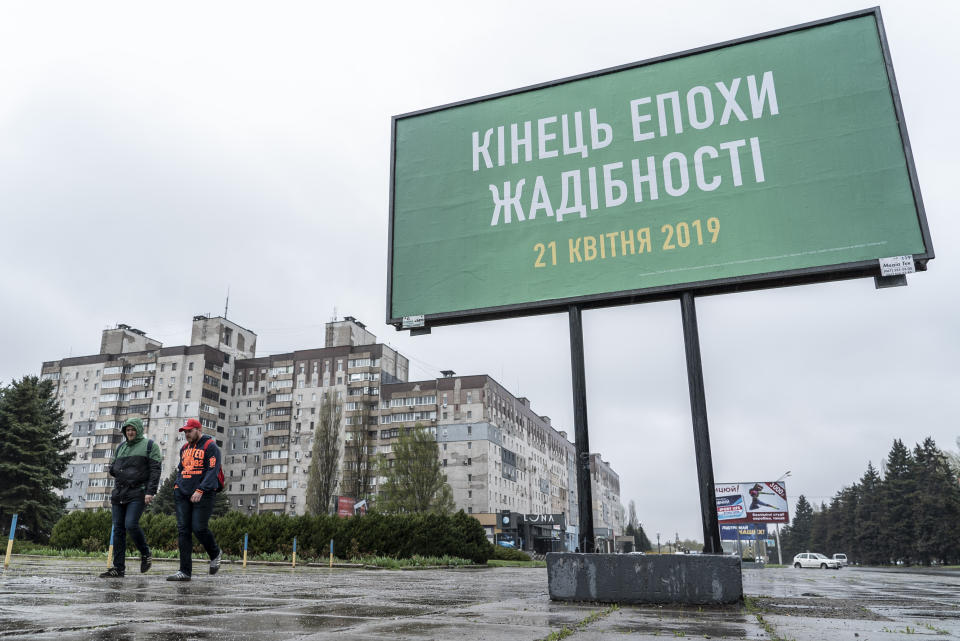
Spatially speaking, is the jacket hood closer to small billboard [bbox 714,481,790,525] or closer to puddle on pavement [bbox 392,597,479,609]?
puddle on pavement [bbox 392,597,479,609]

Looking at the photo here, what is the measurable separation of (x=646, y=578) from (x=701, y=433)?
74.2 inches

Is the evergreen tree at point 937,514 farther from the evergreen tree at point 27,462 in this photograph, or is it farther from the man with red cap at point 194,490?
the evergreen tree at point 27,462

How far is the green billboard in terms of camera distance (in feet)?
26.6

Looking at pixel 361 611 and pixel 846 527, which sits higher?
pixel 361 611

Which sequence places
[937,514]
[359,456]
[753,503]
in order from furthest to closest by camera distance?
[359,456], [937,514], [753,503]

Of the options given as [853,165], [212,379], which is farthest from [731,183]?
[212,379]

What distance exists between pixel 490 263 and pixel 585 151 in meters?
2.24

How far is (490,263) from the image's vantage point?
9508 mm

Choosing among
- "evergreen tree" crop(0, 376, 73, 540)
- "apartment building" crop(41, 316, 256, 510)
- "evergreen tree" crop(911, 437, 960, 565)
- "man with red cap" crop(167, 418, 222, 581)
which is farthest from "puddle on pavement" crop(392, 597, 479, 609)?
"apartment building" crop(41, 316, 256, 510)

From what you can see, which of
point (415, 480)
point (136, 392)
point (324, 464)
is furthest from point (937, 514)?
point (136, 392)

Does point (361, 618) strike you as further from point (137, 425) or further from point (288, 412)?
point (288, 412)

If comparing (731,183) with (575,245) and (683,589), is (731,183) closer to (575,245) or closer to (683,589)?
(575,245)

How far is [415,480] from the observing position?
58312 mm

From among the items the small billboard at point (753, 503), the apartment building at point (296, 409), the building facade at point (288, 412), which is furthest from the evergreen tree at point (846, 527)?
the apartment building at point (296, 409)
